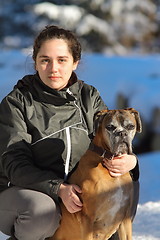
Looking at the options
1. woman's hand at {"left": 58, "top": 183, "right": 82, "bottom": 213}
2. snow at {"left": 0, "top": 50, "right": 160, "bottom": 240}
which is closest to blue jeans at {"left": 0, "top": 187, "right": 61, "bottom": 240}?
woman's hand at {"left": 58, "top": 183, "right": 82, "bottom": 213}

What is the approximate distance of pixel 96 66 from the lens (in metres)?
13.2

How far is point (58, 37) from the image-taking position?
2.64 metres

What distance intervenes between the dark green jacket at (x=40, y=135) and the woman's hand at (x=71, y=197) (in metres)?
0.05

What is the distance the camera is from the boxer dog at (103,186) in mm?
2359

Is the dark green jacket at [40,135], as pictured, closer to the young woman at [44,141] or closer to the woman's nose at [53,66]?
the young woman at [44,141]

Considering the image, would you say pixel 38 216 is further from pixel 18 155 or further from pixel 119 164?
pixel 119 164

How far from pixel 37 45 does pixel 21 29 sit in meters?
16.7

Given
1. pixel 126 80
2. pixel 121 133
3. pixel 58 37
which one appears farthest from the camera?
pixel 126 80

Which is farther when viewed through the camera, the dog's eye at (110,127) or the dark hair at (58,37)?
the dark hair at (58,37)

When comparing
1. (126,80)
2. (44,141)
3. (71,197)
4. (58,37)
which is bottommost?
(71,197)

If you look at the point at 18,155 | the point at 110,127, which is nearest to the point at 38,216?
the point at 18,155

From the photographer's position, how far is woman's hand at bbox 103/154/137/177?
7.89ft

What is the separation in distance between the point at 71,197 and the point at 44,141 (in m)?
0.36

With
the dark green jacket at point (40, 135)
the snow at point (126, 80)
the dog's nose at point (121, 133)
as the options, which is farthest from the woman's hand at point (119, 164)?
the snow at point (126, 80)
